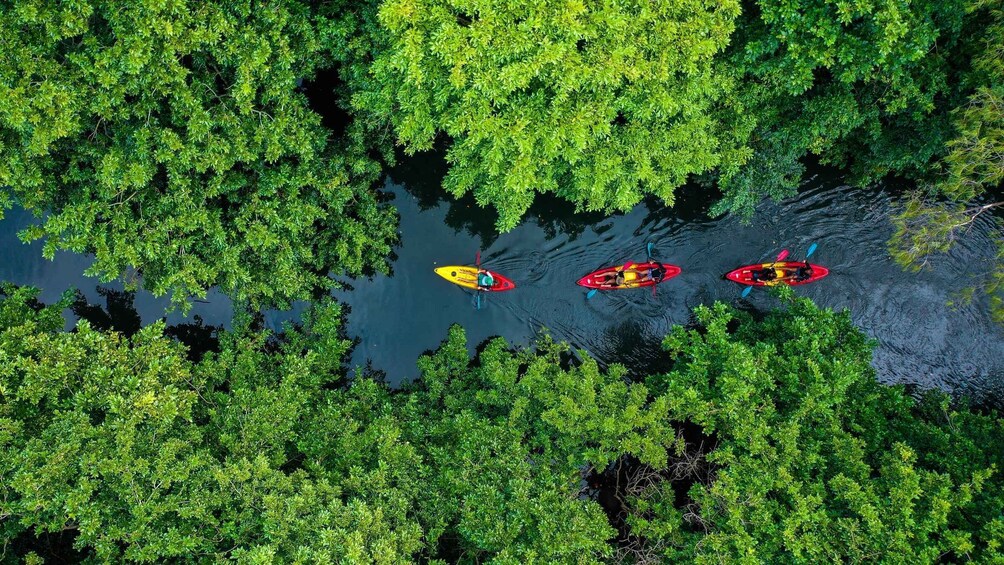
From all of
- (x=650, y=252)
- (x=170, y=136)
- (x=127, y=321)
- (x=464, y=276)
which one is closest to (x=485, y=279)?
(x=464, y=276)

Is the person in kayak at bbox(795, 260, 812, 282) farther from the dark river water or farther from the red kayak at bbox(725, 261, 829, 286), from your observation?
the dark river water

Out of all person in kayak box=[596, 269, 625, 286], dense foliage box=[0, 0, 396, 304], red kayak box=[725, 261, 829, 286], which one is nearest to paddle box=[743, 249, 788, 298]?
red kayak box=[725, 261, 829, 286]

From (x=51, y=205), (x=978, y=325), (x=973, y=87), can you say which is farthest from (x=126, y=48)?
(x=978, y=325)

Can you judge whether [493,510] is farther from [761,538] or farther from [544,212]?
[544,212]

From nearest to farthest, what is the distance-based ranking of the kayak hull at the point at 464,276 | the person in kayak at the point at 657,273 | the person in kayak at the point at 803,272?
the person in kayak at the point at 803,272 → the person in kayak at the point at 657,273 → the kayak hull at the point at 464,276

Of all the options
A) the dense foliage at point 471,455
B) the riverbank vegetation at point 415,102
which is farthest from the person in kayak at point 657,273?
the riverbank vegetation at point 415,102

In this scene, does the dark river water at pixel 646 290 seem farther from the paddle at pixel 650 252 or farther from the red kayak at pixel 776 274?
the red kayak at pixel 776 274

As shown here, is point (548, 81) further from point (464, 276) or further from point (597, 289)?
point (597, 289)
